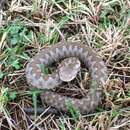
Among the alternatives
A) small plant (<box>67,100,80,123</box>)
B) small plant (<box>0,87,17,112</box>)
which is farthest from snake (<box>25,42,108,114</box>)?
small plant (<box>0,87,17,112</box>)

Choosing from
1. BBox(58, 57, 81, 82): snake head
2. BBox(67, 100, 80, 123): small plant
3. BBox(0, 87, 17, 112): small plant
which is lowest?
BBox(67, 100, 80, 123): small plant

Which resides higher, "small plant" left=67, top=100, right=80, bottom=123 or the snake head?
the snake head

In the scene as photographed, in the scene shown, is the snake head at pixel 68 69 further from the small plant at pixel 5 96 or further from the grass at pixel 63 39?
the small plant at pixel 5 96

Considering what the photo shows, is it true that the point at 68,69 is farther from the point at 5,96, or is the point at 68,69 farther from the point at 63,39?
the point at 5,96

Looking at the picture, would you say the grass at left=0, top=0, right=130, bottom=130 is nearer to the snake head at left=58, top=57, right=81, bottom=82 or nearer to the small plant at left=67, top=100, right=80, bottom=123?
the small plant at left=67, top=100, right=80, bottom=123

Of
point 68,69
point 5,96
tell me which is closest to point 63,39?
point 68,69

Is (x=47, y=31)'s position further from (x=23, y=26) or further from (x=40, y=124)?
(x=40, y=124)
